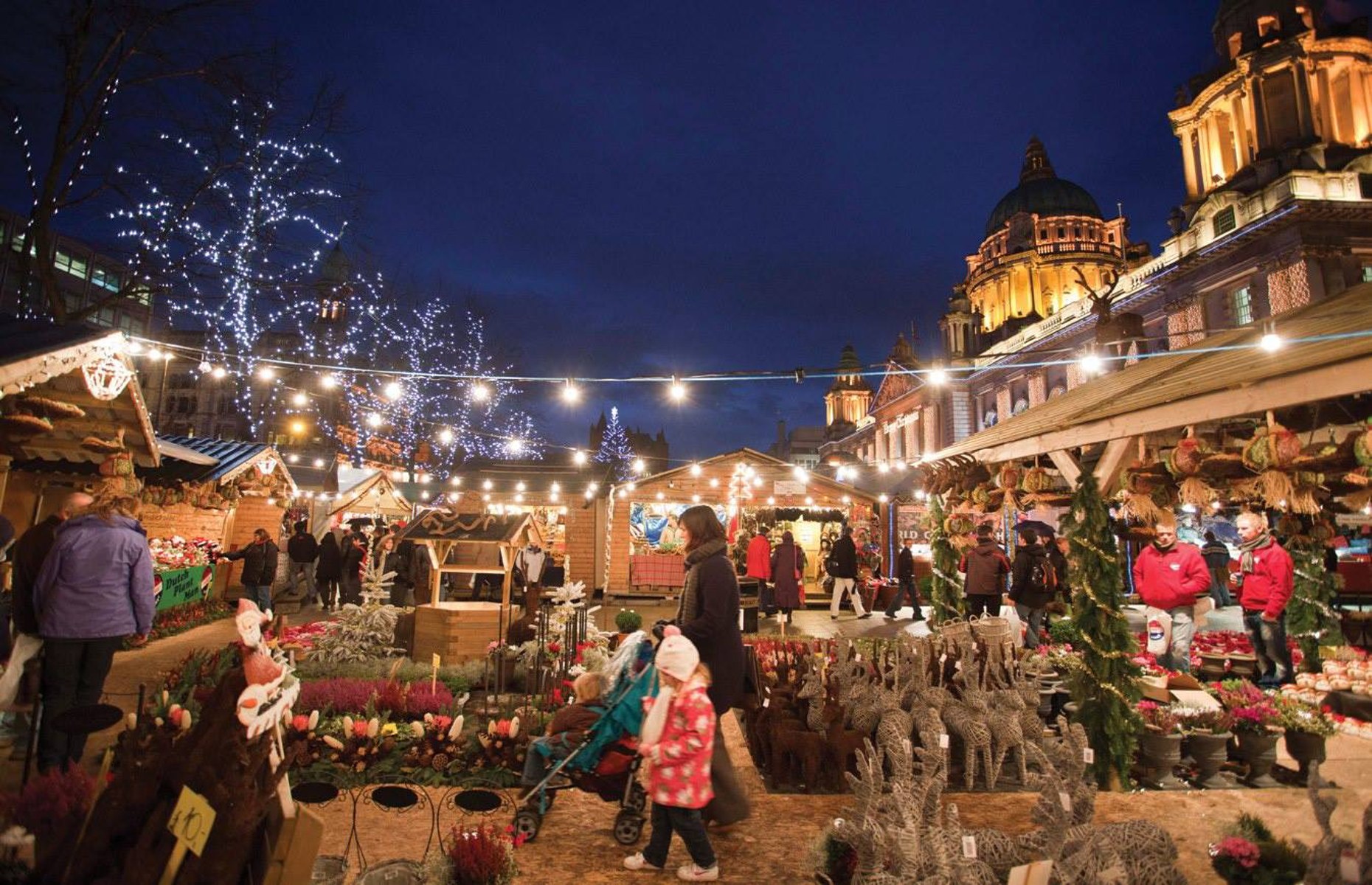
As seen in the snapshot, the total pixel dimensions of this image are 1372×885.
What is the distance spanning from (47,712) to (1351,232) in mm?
31227

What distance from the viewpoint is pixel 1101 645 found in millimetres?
5332

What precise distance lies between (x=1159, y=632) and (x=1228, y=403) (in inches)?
192

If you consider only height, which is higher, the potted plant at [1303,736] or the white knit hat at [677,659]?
the white knit hat at [677,659]

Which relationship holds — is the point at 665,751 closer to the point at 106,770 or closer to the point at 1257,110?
the point at 106,770

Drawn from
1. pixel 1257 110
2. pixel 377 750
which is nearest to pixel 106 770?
pixel 377 750

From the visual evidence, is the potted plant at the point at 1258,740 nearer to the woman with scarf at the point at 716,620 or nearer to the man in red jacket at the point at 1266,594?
the man in red jacket at the point at 1266,594

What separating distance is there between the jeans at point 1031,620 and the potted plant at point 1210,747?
12.3 feet

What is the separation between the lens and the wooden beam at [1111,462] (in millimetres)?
5398

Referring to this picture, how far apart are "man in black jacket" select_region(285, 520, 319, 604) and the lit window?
93.7ft

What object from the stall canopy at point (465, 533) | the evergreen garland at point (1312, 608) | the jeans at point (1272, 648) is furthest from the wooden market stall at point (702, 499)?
the jeans at point (1272, 648)

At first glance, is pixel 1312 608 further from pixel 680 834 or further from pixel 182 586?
pixel 182 586

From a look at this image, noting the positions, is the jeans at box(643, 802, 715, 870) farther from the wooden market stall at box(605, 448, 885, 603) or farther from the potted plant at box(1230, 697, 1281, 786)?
the wooden market stall at box(605, 448, 885, 603)

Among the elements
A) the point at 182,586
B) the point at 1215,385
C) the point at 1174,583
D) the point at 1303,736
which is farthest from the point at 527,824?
the point at 182,586

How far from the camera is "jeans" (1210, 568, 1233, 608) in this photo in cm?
1519
